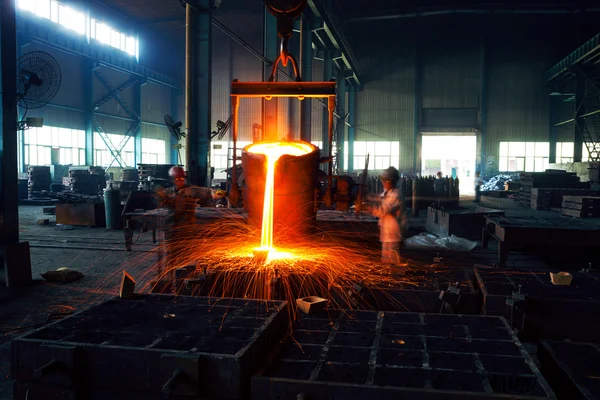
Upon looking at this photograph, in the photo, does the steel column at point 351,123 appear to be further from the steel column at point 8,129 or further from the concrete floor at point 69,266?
the steel column at point 8,129

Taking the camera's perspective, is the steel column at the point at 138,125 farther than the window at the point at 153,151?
No

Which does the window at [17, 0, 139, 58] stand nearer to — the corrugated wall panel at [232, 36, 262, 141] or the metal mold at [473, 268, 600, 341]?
the corrugated wall panel at [232, 36, 262, 141]

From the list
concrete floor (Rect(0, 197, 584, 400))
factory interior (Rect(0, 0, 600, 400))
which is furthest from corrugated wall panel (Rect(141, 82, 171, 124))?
concrete floor (Rect(0, 197, 584, 400))

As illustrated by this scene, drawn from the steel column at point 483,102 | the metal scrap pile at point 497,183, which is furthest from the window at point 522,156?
the metal scrap pile at point 497,183

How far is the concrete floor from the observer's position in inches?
154

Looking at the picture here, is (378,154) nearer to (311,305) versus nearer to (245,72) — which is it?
(245,72)

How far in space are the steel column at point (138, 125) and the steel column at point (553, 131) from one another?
19.6 metres

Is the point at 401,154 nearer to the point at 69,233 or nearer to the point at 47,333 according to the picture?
the point at 69,233

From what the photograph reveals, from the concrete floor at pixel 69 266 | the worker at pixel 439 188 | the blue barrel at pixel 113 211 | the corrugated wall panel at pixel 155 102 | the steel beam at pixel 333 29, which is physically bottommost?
the concrete floor at pixel 69 266

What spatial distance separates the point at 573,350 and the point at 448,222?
20.9 ft

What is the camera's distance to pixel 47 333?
176 centimetres

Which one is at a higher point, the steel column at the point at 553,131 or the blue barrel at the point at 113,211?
the steel column at the point at 553,131

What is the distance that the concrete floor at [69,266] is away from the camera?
392 cm

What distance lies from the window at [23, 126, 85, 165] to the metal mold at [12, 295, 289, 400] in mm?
17151
